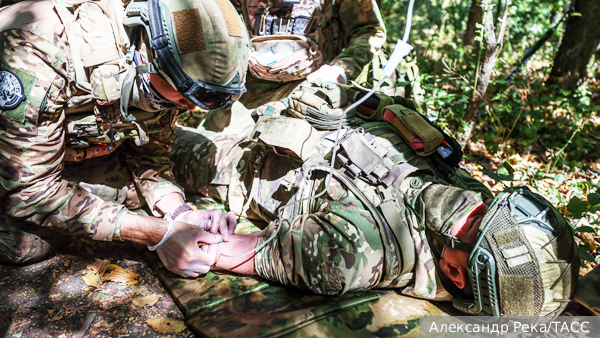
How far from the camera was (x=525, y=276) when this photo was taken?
1844 millimetres

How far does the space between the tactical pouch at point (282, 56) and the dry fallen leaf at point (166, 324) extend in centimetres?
218

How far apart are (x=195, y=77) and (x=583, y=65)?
15.9 ft

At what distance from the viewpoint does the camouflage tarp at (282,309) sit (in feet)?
6.46

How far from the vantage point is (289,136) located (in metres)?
2.44

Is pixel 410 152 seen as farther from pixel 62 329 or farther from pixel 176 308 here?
pixel 62 329

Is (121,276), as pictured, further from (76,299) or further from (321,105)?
(321,105)

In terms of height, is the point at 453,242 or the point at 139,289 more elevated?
the point at 453,242

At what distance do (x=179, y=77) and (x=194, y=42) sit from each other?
0.62 ft

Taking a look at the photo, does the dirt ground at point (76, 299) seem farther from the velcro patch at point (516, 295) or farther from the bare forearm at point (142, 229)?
the velcro patch at point (516, 295)

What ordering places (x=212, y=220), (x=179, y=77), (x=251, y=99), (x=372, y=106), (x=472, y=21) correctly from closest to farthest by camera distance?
(x=179, y=77) < (x=212, y=220) < (x=372, y=106) < (x=251, y=99) < (x=472, y=21)

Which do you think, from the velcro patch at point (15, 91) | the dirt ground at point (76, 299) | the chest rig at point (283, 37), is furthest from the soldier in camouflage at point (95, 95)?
the chest rig at point (283, 37)

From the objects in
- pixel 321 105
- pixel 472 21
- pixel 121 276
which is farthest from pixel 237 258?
pixel 472 21

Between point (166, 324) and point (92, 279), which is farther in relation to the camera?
point (92, 279)

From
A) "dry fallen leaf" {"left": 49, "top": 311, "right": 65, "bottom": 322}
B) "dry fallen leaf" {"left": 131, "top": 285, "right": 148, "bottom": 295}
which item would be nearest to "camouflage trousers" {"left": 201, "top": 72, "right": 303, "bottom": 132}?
"dry fallen leaf" {"left": 131, "top": 285, "right": 148, "bottom": 295}
